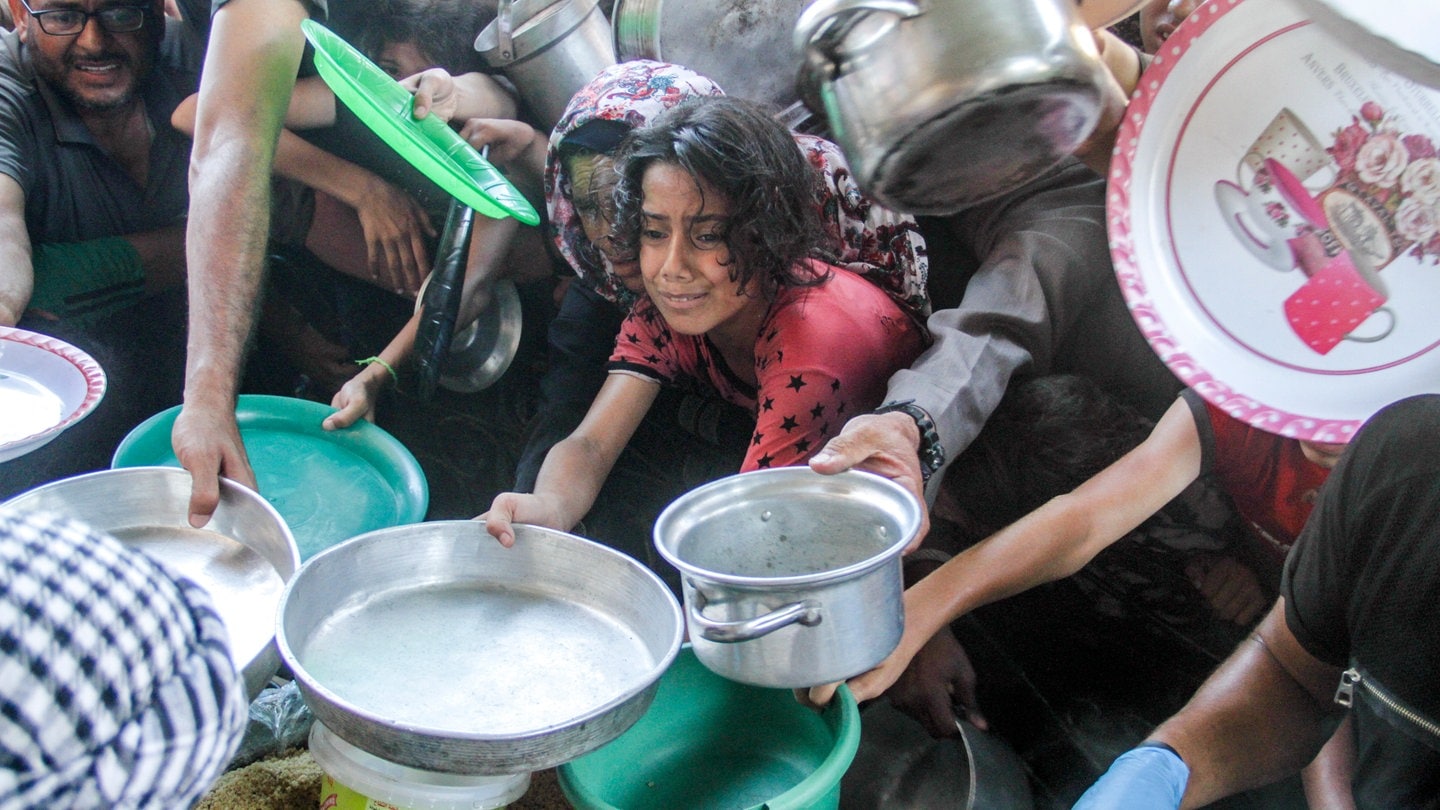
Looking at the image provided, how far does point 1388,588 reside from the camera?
111 centimetres

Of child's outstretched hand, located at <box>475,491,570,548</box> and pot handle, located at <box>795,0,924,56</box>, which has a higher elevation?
pot handle, located at <box>795,0,924,56</box>

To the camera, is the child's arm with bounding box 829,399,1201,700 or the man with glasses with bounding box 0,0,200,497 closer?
the child's arm with bounding box 829,399,1201,700

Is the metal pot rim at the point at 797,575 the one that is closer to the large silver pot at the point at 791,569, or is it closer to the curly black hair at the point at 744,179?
the large silver pot at the point at 791,569

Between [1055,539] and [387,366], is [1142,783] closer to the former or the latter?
[1055,539]

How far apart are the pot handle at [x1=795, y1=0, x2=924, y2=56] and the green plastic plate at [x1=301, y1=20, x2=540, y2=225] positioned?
817mm

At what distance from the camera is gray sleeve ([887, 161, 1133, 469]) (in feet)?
4.65

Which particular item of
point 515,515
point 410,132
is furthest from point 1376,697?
point 410,132

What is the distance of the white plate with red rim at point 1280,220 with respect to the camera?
3.39 ft

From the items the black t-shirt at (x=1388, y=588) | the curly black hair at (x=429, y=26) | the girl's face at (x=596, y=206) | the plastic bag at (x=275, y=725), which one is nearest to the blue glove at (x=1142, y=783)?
the black t-shirt at (x=1388, y=588)

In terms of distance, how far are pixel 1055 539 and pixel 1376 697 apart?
407 millimetres

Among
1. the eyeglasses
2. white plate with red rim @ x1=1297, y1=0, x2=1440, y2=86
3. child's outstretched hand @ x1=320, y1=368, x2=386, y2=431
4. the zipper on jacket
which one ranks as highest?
white plate with red rim @ x1=1297, y1=0, x2=1440, y2=86

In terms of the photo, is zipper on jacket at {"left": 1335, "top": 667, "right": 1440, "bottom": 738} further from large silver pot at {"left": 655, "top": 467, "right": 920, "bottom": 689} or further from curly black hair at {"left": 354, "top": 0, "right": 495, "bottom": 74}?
curly black hair at {"left": 354, "top": 0, "right": 495, "bottom": 74}

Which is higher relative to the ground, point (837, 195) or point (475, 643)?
point (837, 195)

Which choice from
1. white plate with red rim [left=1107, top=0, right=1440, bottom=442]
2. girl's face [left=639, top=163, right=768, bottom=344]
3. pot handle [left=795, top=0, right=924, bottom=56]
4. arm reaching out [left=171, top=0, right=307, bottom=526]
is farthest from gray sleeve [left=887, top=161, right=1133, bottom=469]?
arm reaching out [left=171, top=0, right=307, bottom=526]
